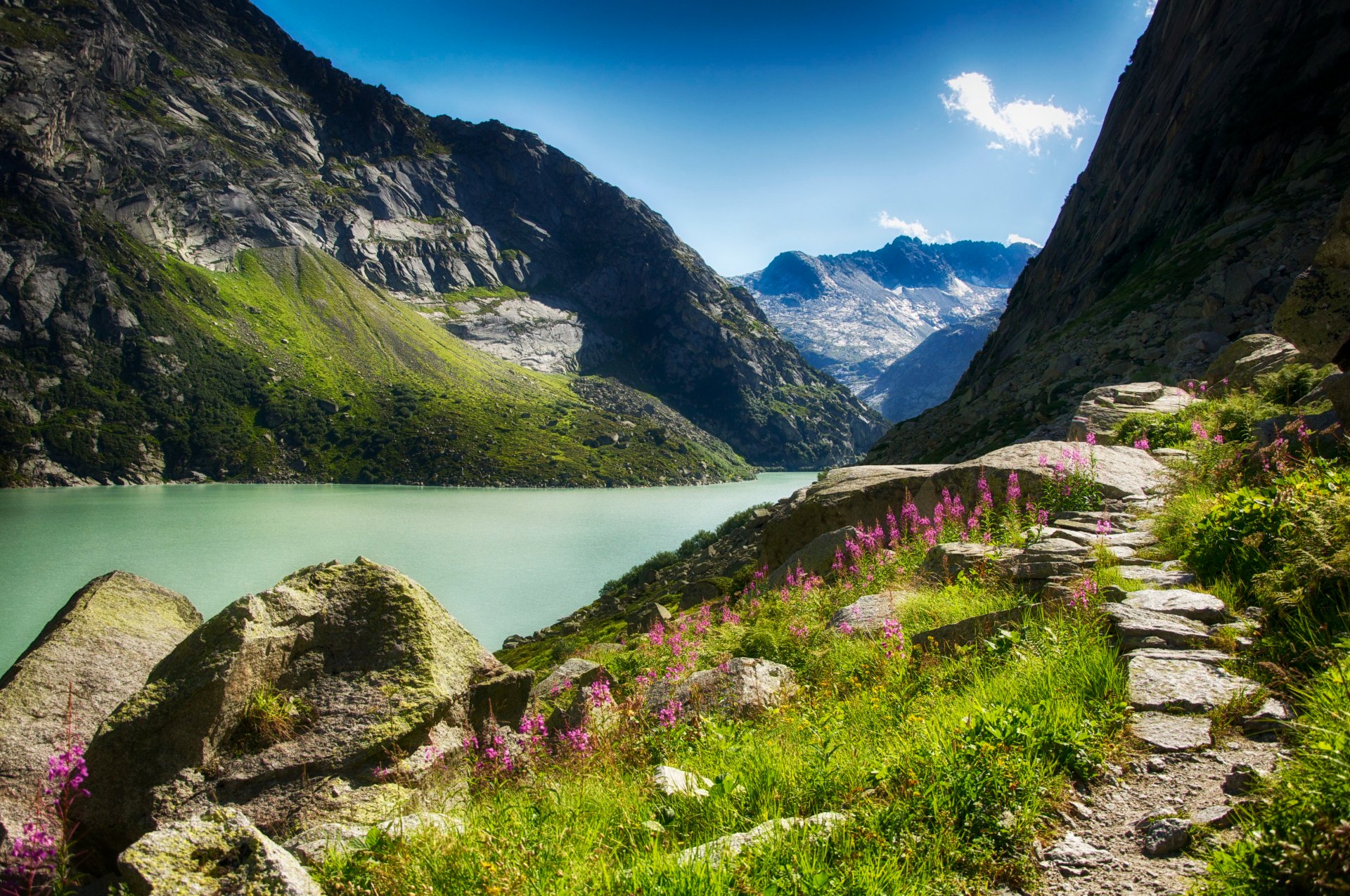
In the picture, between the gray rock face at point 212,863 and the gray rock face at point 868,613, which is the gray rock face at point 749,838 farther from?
the gray rock face at point 868,613

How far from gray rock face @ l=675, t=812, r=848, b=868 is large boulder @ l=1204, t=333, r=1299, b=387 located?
16832 millimetres

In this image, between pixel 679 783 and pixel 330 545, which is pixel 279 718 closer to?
pixel 679 783

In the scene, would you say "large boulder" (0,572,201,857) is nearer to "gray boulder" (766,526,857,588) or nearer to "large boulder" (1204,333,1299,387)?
"gray boulder" (766,526,857,588)

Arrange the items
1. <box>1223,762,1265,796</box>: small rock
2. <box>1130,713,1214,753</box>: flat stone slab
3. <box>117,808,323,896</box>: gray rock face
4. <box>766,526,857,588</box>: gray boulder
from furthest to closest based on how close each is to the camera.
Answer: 1. <box>766,526,857,588</box>: gray boulder
2. <box>1130,713,1214,753</box>: flat stone slab
3. <box>117,808,323,896</box>: gray rock face
4. <box>1223,762,1265,796</box>: small rock

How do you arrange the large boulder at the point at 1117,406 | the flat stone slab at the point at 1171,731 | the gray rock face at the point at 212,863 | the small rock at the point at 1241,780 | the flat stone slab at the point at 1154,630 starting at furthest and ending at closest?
the large boulder at the point at 1117,406 < the flat stone slab at the point at 1154,630 < the flat stone slab at the point at 1171,731 < the gray rock face at the point at 212,863 < the small rock at the point at 1241,780

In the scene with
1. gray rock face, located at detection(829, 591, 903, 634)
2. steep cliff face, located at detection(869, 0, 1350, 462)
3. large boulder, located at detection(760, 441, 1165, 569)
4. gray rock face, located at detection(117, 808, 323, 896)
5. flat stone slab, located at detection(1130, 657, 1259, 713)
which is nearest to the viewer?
gray rock face, located at detection(117, 808, 323, 896)

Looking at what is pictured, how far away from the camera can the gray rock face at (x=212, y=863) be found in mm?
3895

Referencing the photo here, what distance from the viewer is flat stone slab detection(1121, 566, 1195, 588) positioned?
623 cm

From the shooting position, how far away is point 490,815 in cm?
475

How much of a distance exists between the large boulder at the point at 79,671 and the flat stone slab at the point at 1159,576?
11.2m

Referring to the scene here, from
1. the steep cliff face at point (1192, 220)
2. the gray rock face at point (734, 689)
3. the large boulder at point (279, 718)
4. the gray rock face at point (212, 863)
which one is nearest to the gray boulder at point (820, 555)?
the gray rock face at point (734, 689)

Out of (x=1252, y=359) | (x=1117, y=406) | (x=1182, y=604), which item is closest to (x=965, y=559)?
(x=1182, y=604)

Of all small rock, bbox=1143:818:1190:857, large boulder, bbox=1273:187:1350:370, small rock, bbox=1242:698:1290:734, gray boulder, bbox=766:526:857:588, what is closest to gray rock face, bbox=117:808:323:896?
small rock, bbox=1143:818:1190:857

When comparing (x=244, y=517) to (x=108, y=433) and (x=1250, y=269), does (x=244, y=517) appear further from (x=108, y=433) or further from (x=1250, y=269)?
(x=108, y=433)
